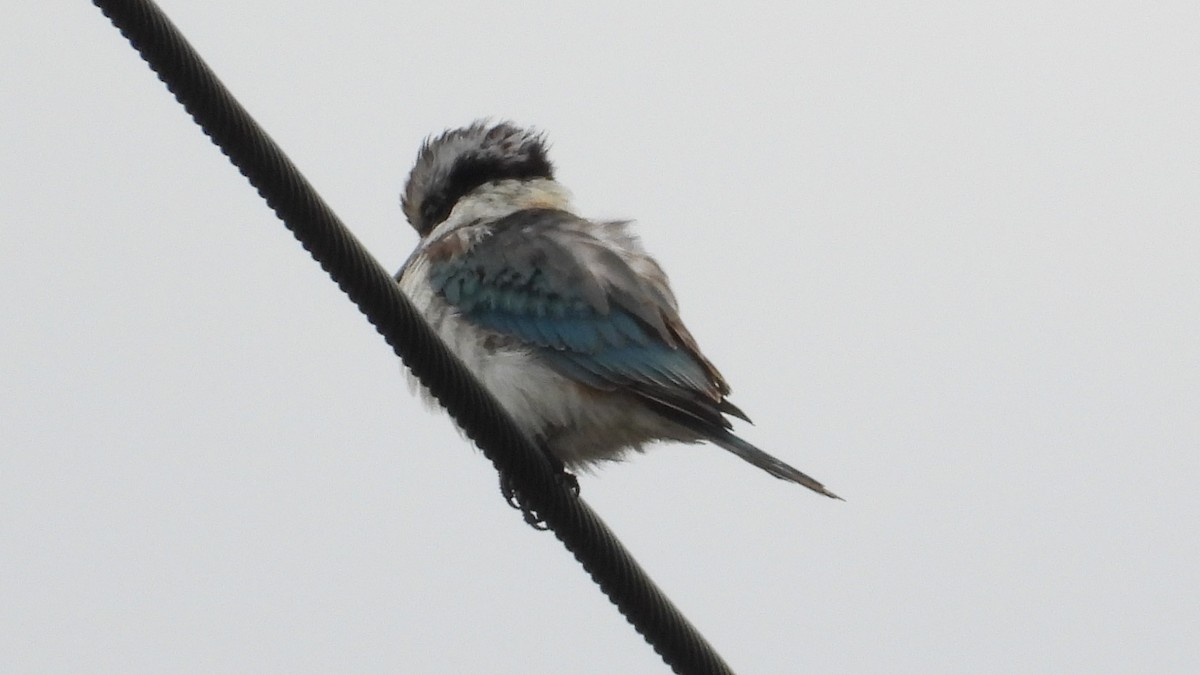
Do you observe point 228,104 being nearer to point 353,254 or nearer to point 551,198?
point 353,254

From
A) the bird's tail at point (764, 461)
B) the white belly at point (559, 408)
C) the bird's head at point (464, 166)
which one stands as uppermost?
the bird's head at point (464, 166)

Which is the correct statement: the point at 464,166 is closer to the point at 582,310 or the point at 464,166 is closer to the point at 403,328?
the point at 582,310

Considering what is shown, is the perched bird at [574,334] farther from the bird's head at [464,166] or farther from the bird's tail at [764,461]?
the bird's head at [464,166]

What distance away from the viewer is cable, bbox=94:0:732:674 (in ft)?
9.91

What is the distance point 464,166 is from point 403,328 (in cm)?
282

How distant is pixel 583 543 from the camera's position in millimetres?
3709

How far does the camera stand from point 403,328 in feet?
11.2

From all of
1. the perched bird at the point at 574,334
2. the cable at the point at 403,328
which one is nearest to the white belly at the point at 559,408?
the perched bird at the point at 574,334

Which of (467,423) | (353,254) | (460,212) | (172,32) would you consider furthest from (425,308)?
(172,32)

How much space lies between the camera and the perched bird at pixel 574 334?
16.0 feet

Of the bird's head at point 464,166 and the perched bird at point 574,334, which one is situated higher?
the bird's head at point 464,166

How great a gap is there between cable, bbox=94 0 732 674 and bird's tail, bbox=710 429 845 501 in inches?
30.0

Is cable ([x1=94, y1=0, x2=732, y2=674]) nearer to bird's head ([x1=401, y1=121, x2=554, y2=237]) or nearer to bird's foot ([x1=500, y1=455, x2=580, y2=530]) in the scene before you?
bird's foot ([x1=500, y1=455, x2=580, y2=530])

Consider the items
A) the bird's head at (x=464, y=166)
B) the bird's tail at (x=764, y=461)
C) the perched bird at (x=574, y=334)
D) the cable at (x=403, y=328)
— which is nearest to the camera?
the cable at (x=403, y=328)
